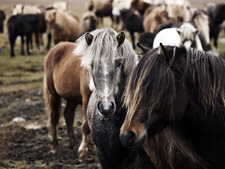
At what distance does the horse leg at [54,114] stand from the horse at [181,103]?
356cm

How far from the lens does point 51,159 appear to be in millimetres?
5555

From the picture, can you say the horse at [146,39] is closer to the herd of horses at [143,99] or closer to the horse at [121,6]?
the herd of horses at [143,99]

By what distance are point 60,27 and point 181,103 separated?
13116mm

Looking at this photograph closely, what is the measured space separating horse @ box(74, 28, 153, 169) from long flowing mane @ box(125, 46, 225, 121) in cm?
95

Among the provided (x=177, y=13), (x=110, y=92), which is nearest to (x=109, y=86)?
(x=110, y=92)

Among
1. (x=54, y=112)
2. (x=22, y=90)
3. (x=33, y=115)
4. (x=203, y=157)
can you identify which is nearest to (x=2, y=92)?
(x=22, y=90)

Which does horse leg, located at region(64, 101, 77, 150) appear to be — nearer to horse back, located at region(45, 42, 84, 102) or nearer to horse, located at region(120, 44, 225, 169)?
horse back, located at region(45, 42, 84, 102)

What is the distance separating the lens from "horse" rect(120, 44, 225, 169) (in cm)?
231

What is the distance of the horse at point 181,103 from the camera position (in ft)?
7.57

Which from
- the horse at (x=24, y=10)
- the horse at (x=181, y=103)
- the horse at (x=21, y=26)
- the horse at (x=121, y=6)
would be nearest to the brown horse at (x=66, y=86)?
the horse at (x=181, y=103)

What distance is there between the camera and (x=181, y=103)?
232 cm

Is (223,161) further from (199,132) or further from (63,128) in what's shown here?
(63,128)

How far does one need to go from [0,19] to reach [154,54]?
61.9ft

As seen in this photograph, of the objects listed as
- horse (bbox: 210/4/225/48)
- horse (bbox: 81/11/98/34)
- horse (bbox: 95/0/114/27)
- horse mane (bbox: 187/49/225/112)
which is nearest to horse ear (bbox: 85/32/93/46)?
horse mane (bbox: 187/49/225/112)
